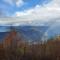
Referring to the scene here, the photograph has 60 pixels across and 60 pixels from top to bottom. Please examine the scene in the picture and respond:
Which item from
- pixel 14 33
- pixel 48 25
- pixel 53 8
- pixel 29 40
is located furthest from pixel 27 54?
pixel 53 8

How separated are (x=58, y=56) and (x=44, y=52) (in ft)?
0.51

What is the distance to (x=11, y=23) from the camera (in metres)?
1.84

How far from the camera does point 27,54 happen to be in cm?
183

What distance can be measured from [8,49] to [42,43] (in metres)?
0.36

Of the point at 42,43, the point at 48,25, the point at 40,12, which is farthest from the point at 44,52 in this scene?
the point at 40,12

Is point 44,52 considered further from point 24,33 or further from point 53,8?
point 53,8

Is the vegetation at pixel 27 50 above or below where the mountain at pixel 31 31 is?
below

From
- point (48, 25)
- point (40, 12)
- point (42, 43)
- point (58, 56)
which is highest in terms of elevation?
point (40, 12)

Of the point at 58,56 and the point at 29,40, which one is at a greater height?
the point at 29,40

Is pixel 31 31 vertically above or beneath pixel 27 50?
above

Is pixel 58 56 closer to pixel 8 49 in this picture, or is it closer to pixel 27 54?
pixel 27 54

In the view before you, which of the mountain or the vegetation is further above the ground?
the mountain

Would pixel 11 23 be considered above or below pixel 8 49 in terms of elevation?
above

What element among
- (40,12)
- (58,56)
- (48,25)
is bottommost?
(58,56)
